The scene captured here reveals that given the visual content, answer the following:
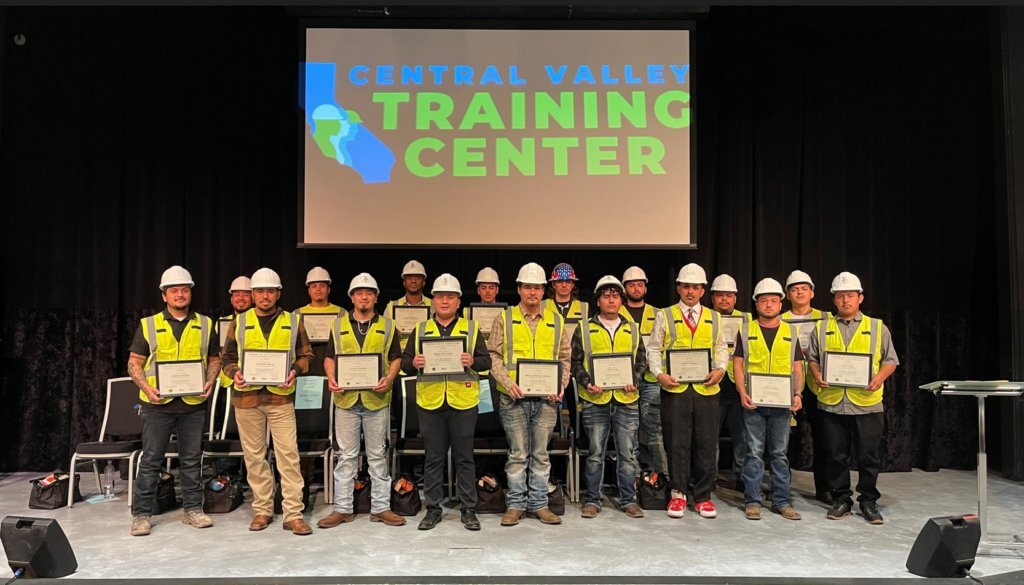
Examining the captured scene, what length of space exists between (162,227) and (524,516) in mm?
4620

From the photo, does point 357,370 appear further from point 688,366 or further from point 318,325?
point 688,366

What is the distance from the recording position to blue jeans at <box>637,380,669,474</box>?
→ 5.75 metres

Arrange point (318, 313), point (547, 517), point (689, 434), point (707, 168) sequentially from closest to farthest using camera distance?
point (547, 517) → point (689, 434) → point (318, 313) → point (707, 168)

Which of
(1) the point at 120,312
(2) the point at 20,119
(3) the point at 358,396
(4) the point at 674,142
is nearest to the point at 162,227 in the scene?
(1) the point at 120,312

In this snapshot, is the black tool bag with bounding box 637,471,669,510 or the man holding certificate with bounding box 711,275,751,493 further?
the man holding certificate with bounding box 711,275,751,493

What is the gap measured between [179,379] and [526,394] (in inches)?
90.7

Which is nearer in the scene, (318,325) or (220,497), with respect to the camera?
(220,497)

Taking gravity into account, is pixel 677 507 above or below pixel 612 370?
below

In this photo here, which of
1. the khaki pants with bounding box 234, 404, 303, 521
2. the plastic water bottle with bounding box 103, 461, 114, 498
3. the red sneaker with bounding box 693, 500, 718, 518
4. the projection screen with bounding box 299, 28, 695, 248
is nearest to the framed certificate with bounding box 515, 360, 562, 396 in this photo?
the red sneaker with bounding box 693, 500, 718, 518

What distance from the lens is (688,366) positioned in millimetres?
5262

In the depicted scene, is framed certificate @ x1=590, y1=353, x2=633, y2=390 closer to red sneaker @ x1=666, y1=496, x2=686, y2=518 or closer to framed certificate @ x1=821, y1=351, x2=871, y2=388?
red sneaker @ x1=666, y1=496, x2=686, y2=518

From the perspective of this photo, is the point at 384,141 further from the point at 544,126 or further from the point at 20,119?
the point at 20,119

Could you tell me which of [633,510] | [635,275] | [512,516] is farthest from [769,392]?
[512,516]

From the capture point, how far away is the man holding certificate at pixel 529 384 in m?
5.05
